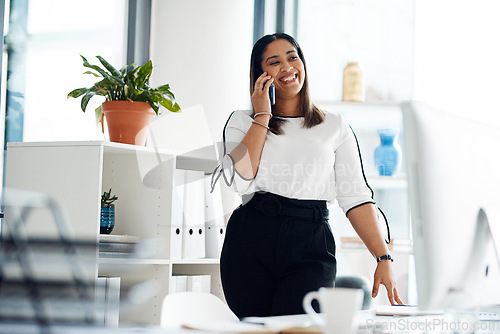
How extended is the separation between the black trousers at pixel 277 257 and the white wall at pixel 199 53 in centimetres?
162

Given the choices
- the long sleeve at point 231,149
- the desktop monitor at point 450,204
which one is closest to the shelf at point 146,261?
the long sleeve at point 231,149

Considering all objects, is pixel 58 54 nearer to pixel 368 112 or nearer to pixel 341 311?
pixel 368 112

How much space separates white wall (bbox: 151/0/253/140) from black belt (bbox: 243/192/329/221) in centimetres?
160

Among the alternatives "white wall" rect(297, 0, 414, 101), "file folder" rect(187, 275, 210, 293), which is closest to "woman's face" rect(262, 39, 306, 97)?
"file folder" rect(187, 275, 210, 293)

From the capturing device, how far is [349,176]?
83.9 inches

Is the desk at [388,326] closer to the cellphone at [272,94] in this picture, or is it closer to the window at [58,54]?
the cellphone at [272,94]

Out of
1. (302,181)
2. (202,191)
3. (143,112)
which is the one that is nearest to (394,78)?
(202,191)

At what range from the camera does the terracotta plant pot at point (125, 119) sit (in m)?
2.74

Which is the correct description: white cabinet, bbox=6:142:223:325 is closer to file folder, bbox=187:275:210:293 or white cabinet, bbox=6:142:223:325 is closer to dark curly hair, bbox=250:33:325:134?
file folder, bbox=187:275:210:293

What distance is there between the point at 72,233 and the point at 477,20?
8.48 ft

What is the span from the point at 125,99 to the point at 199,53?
3.22 ft

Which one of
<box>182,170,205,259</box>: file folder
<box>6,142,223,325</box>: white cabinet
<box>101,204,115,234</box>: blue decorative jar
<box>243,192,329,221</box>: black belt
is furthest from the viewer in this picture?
<box>182,170,205,259</box>: file folder

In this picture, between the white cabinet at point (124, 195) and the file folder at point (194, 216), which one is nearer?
the white cabinet at point (124, 195)

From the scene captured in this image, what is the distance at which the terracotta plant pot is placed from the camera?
2.74m
